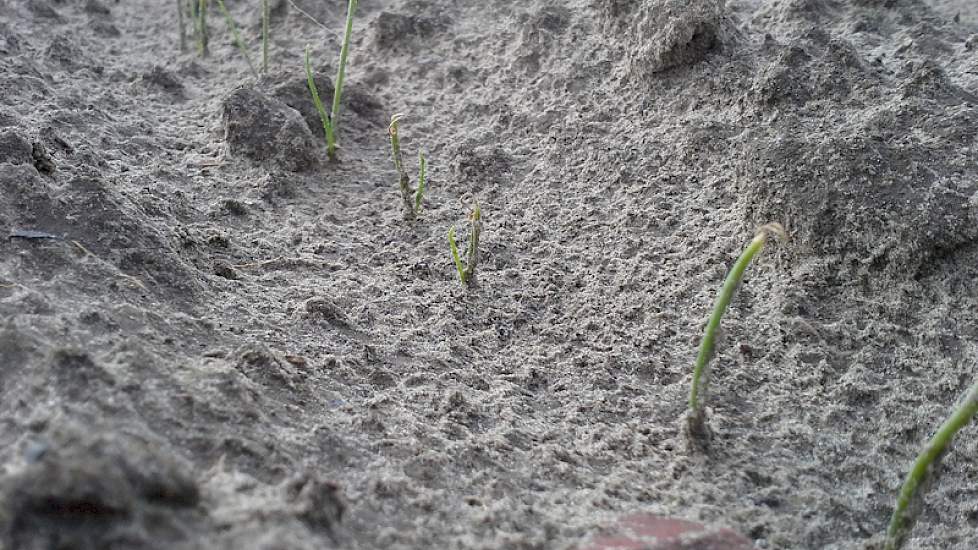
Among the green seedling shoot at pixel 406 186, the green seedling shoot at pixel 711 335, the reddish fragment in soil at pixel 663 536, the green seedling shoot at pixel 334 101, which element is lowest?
the reddish fragment in soil at pixel 663 536

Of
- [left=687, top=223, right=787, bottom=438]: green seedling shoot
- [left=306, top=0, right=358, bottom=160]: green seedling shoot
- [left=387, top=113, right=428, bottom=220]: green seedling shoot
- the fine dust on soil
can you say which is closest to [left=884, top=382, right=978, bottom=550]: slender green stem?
the fine dust on soil

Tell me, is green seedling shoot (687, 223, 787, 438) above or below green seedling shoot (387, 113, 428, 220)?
below

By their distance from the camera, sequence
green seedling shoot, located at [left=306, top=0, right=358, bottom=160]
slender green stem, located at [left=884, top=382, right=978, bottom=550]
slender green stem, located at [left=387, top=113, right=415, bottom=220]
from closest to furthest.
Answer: slender green stem, located at [left=884, top=382, right=978, bottom=550] < slender green stem, located at [left=387, top=113, right=415, bottom=220] < green seedling shoot, located at [left=306, top=0, right=358, bottom=160]

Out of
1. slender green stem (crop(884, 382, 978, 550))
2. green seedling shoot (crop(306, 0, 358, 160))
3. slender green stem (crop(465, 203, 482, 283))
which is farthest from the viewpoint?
green seedling shoot (crop(306, 0, 358, 160))

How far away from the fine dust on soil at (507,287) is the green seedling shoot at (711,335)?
0.05 meters

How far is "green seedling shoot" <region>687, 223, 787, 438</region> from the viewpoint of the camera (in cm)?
93

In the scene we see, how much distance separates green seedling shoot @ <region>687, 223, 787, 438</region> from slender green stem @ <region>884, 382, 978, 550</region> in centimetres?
26

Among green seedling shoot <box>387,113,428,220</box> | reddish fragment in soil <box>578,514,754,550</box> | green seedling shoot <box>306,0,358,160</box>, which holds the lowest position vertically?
reddish fragment in soil <box>578,514,754,550</box>

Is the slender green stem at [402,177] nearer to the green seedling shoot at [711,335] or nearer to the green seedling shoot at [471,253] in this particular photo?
the green seedling shoot at [471,253]

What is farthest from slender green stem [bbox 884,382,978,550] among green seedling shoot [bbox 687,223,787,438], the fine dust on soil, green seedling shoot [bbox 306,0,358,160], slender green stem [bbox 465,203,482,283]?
green seedling shoot [bbox 306,0,358,160]

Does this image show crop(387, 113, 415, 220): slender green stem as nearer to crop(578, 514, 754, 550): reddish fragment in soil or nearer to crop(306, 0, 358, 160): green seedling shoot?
crop(306, 0, 358, 160): green seedling shoot

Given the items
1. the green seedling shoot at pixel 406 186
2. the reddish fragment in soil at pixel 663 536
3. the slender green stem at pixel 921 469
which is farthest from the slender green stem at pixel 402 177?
the slender green stem at pixel 921 469

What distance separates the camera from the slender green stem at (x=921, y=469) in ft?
2.77

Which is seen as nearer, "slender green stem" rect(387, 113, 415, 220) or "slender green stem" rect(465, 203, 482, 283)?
"slender green stem" rect(465, 203, 482, 283)
